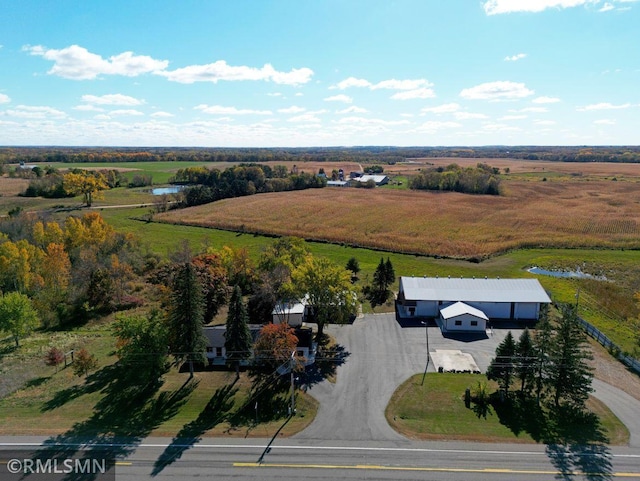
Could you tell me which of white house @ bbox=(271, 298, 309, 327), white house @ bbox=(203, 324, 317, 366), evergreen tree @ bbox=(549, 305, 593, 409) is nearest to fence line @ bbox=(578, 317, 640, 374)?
evergreen tree @ bbox=(549, 305, 593, 409)

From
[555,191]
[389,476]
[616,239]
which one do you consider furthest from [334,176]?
[389,476]

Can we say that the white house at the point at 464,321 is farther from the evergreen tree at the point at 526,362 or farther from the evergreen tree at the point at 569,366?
the evergreen tree at the point at 569,366

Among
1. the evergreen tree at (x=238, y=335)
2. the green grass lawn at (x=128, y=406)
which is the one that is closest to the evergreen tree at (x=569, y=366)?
the green grass lawn at (x=128, y=406)

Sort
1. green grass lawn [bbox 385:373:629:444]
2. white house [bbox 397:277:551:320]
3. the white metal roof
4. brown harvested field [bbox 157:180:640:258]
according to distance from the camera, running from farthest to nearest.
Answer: brown harvested field [bbox 157:180:640:258] < the white metal roof < white house [bbox 397:277:551:320] < green grass lawn [bbox 385:373:629:444]

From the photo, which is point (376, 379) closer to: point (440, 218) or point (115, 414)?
point (115, 414)

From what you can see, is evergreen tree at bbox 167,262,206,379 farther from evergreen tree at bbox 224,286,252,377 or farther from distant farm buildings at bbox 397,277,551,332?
distant farm buildings at bbox 397,277,551,332

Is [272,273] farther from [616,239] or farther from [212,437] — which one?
[616,239]

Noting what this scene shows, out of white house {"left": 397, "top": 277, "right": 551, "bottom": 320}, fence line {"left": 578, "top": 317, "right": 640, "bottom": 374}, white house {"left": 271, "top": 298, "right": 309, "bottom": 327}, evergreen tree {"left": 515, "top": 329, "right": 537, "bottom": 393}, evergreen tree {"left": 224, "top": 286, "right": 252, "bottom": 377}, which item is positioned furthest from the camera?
white house {"left": 397, "top": 277, "right": 551, "bottom": 320}
